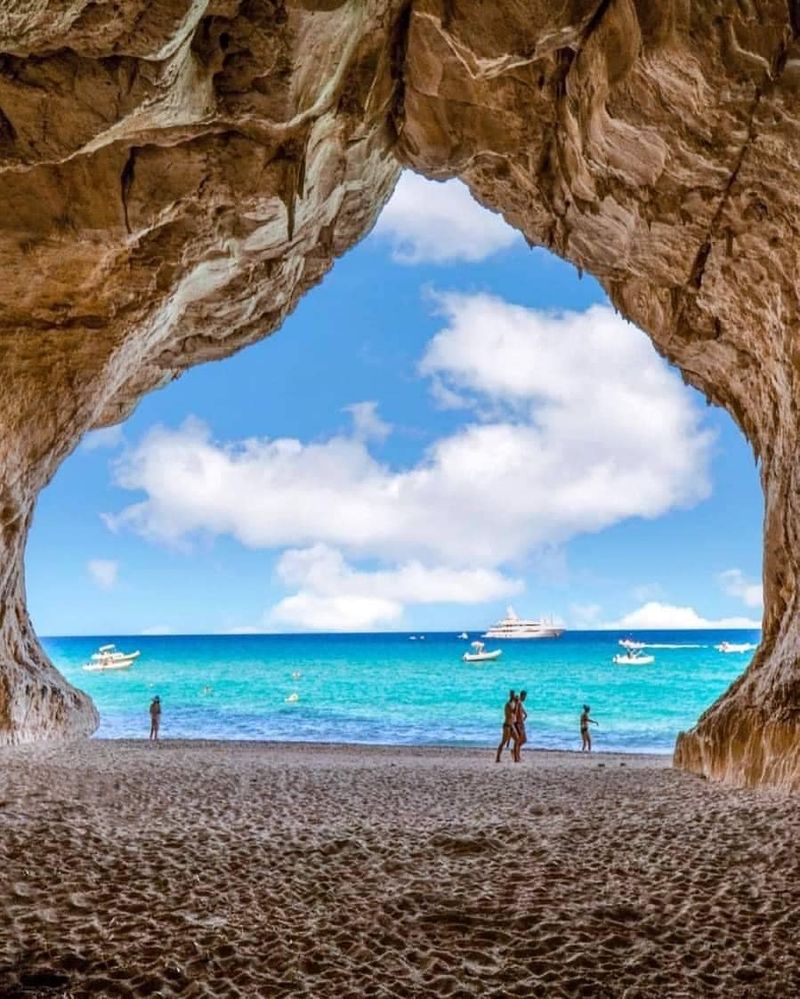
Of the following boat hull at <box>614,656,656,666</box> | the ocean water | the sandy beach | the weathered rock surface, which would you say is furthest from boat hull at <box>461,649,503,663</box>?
the sandy beach

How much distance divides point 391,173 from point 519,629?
10532cm

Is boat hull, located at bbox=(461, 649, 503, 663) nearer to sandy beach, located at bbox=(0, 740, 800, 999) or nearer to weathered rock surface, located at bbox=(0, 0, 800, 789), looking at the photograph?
weathered rock surface, located at bbox=(0, 0, 800, 789)

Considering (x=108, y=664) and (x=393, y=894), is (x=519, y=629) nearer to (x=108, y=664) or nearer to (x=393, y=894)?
(x=108, y=664)

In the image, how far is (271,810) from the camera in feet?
25.6

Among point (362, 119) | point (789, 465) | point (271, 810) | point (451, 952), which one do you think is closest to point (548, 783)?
point (271, 810)

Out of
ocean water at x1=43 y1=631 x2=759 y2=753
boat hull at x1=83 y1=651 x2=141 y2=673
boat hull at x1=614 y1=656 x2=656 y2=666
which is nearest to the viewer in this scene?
ocean water at x1=43 y1=631 x2=759 y2=753

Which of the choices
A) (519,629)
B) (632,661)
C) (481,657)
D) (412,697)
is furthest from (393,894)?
(519,629)

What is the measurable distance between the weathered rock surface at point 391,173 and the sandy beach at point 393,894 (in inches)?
153

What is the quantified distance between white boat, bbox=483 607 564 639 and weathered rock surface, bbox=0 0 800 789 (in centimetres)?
9323

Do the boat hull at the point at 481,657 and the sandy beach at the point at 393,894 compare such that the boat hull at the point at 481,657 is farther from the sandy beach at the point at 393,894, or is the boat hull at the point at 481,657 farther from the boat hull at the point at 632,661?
the sandy beach at the point at 393,894

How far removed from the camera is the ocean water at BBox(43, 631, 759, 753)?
28.9 metres

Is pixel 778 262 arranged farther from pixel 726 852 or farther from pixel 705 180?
pixel 726 852

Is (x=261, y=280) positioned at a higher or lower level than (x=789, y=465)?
higher

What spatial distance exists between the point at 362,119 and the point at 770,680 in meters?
10.5
